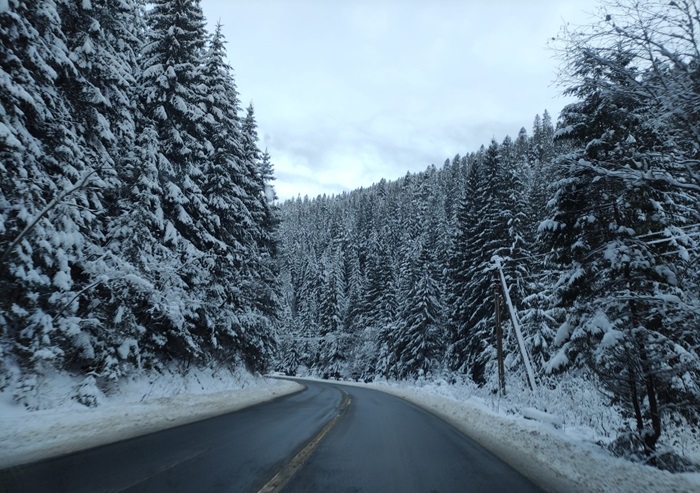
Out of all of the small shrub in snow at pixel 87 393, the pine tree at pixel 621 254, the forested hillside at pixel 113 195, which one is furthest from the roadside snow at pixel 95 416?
the pine tree at pixel 621 254

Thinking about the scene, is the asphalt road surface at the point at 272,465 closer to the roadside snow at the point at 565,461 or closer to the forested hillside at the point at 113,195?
the roadside snow at the point at 565,461

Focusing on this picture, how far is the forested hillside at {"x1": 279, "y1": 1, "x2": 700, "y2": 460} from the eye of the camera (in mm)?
6184

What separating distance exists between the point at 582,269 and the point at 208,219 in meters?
15.0

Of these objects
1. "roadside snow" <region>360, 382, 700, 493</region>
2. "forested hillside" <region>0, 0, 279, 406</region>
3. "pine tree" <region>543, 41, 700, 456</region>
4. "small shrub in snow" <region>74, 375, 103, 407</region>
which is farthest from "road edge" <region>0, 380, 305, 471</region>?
"pine tree" <region>543, 41, 700, 456</region>

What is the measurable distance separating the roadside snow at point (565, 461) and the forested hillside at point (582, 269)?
141cm

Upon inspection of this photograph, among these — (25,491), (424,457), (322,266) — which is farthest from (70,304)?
(322,266)

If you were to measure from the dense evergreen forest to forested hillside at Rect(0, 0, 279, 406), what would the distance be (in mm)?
62

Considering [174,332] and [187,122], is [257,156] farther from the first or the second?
[174,332]

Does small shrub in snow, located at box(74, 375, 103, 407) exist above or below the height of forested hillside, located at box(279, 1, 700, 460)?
below

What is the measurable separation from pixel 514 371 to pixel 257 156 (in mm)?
22089

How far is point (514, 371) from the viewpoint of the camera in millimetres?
26250

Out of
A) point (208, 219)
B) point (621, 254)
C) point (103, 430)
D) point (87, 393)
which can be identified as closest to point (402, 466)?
point (103, 430)

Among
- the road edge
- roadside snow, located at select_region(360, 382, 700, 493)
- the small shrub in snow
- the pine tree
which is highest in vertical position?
the pine tree

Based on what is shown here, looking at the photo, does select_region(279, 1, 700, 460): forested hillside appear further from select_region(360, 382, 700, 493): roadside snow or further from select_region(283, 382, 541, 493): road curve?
select_region(283, 382, 541, 493): road curve
